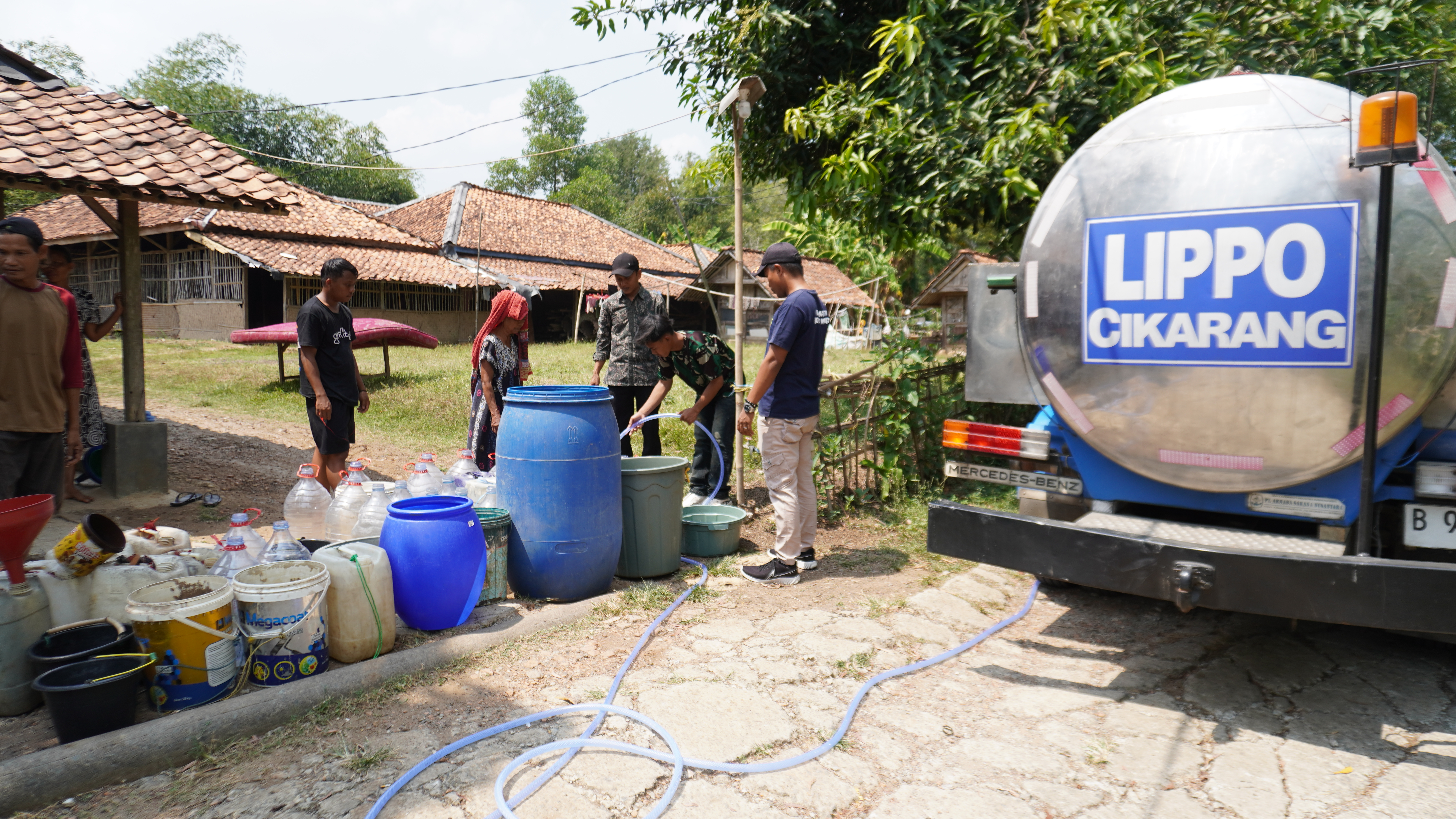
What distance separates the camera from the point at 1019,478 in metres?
3.77

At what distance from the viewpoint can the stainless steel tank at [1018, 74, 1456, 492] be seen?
2.75 m

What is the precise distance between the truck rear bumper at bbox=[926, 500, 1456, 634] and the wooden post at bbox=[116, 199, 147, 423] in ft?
20.8

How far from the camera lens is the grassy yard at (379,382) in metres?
9.96

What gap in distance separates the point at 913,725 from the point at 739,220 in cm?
359

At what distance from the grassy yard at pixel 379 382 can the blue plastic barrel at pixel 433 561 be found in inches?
154

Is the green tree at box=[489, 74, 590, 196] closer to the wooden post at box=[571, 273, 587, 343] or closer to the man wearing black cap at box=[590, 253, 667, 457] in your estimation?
the wooden post at box=[571, 273, 587, 343]

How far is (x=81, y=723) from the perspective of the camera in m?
2.68

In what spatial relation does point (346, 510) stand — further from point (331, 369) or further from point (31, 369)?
point (31, 369)

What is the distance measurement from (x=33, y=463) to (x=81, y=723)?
2.07m

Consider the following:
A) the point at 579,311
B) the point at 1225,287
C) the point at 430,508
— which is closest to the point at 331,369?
the point at 430,508

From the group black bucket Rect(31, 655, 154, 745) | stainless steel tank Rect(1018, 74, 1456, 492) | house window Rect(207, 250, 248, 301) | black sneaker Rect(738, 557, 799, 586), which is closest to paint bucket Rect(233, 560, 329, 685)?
black bucket Rect(31, 655, 154, 745)

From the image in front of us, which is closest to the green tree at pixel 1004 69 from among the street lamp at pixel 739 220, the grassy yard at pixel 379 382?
the street lamp at pixel 739 220

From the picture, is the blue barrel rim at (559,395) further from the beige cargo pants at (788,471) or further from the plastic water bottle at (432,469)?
the beige cargo pants at (788,471)

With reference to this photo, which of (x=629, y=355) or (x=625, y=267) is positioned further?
(x=629, y=355)
